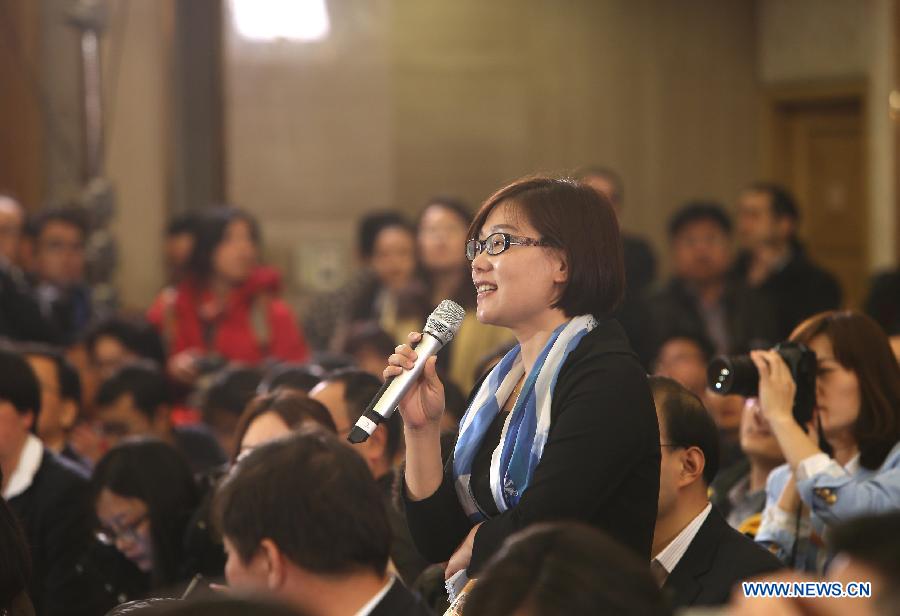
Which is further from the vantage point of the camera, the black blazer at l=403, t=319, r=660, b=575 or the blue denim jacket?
the blue denim jacket

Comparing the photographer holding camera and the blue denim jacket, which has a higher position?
the photographer holding camera

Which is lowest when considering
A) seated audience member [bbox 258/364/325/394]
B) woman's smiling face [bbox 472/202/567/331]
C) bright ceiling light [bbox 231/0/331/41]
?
seated audience member [bbox 258/364/325/394]

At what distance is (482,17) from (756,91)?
1.97m

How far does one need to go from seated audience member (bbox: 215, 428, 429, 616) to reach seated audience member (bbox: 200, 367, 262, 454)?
2851mm

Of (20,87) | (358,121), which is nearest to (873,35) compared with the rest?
(358,121)

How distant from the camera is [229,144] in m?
7.08

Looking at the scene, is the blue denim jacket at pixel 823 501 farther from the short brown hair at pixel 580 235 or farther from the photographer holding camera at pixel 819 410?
the short brown hair at pixel 580 235

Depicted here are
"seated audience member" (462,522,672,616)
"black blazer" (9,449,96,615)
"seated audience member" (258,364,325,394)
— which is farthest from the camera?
"seated audience member" (258,364,325,394)

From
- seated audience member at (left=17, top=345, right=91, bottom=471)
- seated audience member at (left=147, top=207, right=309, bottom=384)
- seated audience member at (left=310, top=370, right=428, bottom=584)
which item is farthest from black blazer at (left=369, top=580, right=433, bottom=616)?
seated audience member at (left=147, top=207, right=309, bottom=384)

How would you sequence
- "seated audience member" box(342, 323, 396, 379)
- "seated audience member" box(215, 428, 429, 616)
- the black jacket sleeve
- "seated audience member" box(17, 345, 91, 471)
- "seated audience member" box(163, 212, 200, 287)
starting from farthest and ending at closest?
"seated audience member" box(163, 212, 200, 287)
"seated audience member" box(342, 323, 396, 379)
"seated audience member" box(17, 345, 91, 471)
the black jacket sleeve
"seated audience member" box(215, 428, 429, 616)

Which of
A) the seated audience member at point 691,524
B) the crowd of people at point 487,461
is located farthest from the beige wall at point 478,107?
→ the seated audience member at point 691,524

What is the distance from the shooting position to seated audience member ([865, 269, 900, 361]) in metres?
5.05

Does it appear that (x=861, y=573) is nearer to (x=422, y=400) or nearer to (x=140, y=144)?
(x=422, y=400)

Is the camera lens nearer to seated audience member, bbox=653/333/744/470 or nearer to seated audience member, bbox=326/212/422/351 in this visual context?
seated audience member, bbox=653/333/744/470
